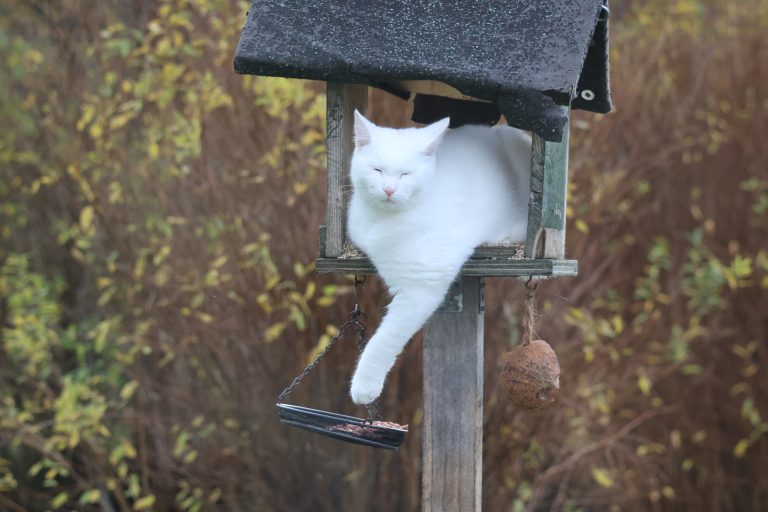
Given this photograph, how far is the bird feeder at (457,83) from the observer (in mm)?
2061

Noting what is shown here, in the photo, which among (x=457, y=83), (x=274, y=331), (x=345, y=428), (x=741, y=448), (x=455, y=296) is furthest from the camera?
(x=741, y=448)

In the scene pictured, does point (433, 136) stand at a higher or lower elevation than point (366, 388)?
higher

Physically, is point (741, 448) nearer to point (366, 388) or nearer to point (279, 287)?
point (279, 287)

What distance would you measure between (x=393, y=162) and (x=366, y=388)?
1.69ft

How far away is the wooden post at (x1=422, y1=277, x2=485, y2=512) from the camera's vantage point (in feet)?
8.24

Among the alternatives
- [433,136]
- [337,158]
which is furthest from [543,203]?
[337,158]

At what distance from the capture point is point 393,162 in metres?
2.11

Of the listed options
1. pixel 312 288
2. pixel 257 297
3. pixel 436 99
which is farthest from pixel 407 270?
pixel 257 297

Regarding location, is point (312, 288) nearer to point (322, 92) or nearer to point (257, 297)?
point (257, 297)

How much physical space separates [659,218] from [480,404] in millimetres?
2903

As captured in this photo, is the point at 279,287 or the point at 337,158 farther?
the point at 279,287

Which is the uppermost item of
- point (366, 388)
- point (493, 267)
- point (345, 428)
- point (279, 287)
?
point (493, 267)

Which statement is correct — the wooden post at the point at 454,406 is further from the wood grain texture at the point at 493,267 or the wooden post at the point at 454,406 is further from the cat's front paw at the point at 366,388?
the cat's front paw at the point at 366,388

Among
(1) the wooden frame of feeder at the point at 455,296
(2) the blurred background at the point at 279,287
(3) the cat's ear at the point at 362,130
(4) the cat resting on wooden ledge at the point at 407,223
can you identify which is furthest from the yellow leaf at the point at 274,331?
(3) the cat's ear at the point at 362,130
